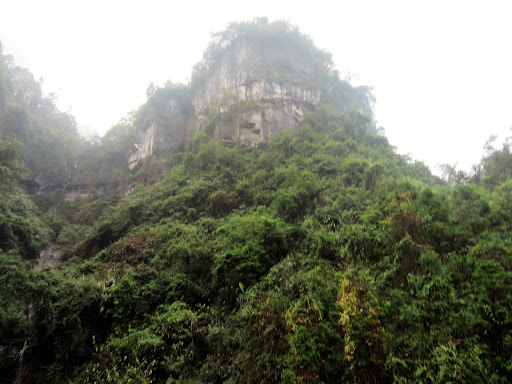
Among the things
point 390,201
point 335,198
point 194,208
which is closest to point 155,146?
point 194,208

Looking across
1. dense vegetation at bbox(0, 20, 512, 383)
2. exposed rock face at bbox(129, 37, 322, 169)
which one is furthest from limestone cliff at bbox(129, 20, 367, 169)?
dense vegetation at bbox(0, 20, 512, 383)

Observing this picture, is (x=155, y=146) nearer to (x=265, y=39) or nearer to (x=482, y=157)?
(x=265, y=39)

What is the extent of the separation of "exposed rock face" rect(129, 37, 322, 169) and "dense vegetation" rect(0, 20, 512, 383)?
1117cm

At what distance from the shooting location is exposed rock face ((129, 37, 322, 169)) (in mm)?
21625

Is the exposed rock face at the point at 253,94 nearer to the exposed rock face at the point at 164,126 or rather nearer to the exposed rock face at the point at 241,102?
the exposed rock face at the point at 241,102

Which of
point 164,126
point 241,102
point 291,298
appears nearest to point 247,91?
point 241,102

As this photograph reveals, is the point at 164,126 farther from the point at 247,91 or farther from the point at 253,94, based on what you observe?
the point at 253,94

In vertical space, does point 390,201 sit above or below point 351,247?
above

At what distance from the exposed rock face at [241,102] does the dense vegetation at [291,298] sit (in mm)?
11167

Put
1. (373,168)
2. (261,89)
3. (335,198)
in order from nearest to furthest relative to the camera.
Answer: (335,198) → (373,168) → (261,89)

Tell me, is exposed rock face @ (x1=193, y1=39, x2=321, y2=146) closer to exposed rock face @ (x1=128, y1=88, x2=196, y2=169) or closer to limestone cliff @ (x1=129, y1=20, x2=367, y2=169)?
limestone cliff @ (x1=129, y1=20, x2=367, y2=169)

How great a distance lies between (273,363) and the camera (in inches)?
194

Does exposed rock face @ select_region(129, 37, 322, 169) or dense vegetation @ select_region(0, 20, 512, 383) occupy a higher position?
exposed rock face @ select_region(129, 37, 322, 169)

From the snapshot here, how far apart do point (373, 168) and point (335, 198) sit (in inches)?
122
